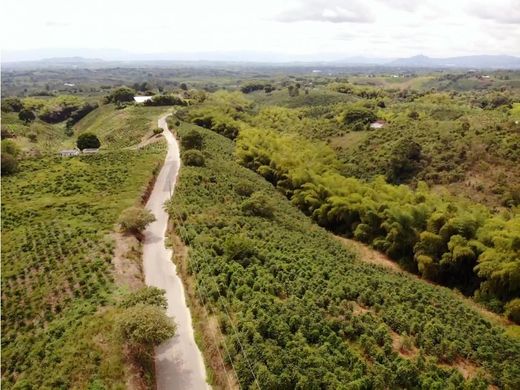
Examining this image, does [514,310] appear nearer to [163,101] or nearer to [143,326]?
[143,326]

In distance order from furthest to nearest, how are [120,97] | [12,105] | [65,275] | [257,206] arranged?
[120,97]
[12,105]
[257,206]
[65,275]

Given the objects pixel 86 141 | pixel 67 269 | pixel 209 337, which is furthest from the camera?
pixel 86 141

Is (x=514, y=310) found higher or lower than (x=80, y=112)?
higher

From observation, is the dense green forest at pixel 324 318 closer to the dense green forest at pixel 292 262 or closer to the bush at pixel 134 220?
the dense green forest at pixel 292 262

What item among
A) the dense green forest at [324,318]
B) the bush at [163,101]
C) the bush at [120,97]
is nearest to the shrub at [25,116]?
the bush at [120,97]

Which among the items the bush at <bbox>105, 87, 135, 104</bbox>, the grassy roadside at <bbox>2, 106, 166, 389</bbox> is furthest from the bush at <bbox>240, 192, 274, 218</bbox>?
the bush at <bbox>105, 87, 135, 104</bbox>

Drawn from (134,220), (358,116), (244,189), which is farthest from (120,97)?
(134,220)

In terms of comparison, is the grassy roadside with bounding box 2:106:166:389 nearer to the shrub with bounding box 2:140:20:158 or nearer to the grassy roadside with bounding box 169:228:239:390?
the grassy roadside with bounding box 169:228:239:390
